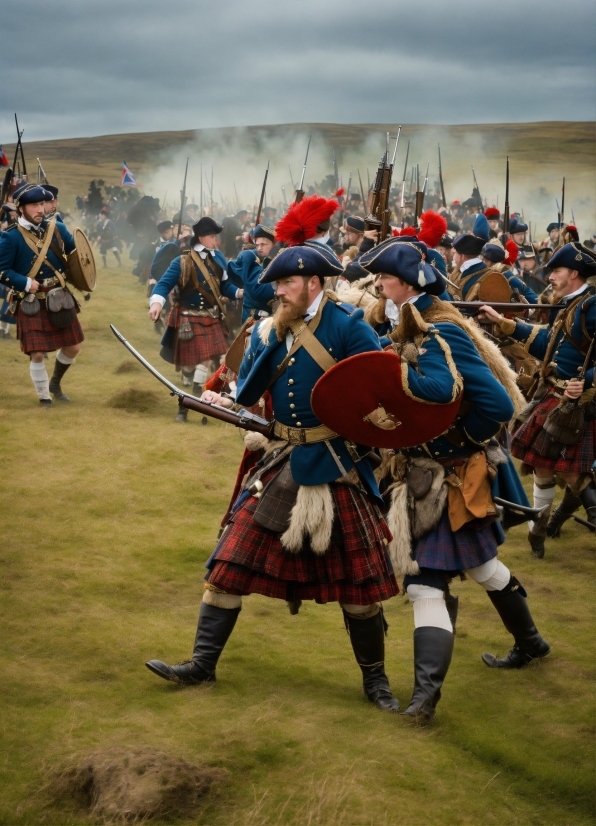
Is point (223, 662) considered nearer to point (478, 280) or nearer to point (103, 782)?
point (103, 782)

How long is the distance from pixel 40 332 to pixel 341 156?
4436 centimetres

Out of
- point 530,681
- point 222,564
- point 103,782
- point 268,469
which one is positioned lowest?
point 530,681

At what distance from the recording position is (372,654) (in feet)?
14.5

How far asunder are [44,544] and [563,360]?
11.0 ft

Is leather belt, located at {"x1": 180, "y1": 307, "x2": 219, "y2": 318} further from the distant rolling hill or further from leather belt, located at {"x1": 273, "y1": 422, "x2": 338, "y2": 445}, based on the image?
the distant rolling hill

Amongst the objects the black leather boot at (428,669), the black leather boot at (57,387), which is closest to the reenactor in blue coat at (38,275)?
the black leather boot at (57,387)

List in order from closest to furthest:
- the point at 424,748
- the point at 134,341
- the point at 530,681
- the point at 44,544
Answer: the point at 424,748
the point at 530,681
the point at 44,544
the point at 134,341

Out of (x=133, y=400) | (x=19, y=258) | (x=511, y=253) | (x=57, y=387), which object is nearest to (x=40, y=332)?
(x=19, y=258)

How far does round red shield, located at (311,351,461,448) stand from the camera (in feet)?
12.7

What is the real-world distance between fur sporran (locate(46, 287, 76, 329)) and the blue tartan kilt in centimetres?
597

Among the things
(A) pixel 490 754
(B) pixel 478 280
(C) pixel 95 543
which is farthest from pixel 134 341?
(A) pixel 490 754

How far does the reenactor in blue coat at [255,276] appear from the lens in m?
9.39

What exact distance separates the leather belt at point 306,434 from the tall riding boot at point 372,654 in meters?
0.77

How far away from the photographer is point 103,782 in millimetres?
3441
